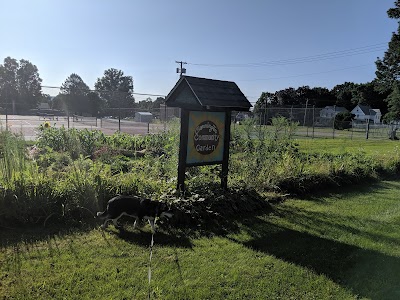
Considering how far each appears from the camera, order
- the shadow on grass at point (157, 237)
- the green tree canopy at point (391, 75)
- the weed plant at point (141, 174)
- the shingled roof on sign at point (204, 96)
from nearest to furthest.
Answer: the shadow on grass at point (157, 237) → the weed plant at point (141, 174) → the shingled roof on sign at point (204, 96) → the green tree canopy at point (391, 75)

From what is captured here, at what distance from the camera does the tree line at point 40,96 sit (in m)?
16.1

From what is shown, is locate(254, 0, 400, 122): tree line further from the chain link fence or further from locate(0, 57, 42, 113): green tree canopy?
locate(0, 57, 42, 113): green tree canopy

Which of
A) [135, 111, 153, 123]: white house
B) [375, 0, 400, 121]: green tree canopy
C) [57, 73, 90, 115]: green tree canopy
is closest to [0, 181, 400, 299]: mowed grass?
[57, 73, 90, 115]: green tree canopy

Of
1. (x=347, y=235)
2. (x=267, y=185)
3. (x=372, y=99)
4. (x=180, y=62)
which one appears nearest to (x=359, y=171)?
(x=267, y=185)

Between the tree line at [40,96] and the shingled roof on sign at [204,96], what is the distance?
11232mm

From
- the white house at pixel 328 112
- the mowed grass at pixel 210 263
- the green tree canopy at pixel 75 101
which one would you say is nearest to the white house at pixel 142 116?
the green tree canopy at pixel 75 101

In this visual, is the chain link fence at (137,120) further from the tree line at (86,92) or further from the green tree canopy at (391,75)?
the green tree canopy at (391,75)

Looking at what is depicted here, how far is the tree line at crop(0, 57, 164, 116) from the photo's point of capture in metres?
16.1

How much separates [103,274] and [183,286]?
0.79 metres

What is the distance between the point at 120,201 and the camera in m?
4.52

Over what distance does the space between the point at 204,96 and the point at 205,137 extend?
73 cm

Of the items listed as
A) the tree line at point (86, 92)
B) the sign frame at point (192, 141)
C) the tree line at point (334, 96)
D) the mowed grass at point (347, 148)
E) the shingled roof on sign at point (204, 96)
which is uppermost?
the tree line at point (334, 96)

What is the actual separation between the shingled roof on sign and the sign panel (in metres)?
0.17

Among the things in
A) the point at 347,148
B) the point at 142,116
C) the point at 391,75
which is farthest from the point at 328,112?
the point at 347,148
